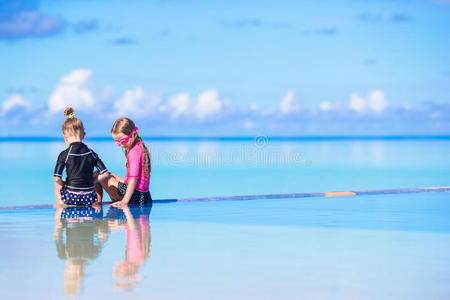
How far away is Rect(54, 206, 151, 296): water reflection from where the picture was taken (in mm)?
4129

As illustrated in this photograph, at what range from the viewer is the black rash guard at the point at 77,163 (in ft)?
23.4

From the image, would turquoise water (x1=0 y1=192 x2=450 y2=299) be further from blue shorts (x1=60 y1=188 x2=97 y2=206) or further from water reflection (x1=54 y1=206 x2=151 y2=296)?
blue shorts (x1=60 y1=188 x2=97 y2=206)

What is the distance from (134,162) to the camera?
7406 mm

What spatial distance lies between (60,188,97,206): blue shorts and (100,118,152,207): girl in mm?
215

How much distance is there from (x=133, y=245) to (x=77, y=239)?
57cm

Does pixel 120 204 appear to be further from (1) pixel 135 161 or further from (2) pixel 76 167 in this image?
(2) pixel 76 167

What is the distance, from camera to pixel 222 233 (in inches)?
237

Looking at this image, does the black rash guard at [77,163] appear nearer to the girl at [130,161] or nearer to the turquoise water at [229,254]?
the girl at [130,161]

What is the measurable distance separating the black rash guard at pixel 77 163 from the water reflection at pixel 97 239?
1.19 ft

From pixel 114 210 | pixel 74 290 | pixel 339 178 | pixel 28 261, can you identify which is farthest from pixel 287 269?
pixel 339 178

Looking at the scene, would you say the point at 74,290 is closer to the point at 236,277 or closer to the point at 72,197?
the point at 236,277

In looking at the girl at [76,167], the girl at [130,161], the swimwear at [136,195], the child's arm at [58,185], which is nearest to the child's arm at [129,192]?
the girl at [130,161]

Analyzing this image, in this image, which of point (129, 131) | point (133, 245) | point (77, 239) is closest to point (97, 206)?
point (129, 131)

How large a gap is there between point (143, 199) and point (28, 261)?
3.25m
